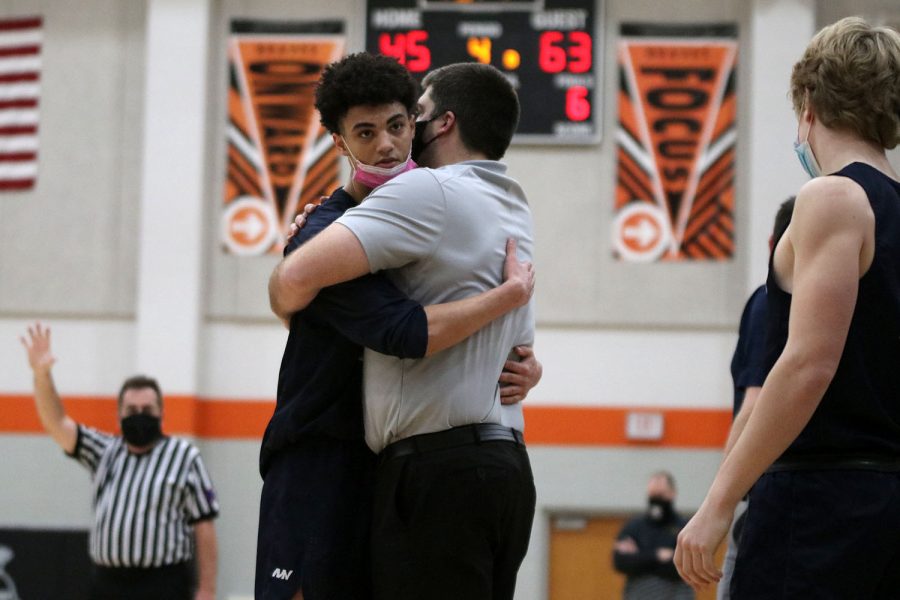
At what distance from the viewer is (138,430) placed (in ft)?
22.8

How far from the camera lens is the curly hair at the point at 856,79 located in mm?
2559

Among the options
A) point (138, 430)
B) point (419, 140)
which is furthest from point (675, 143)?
point (419, 140)

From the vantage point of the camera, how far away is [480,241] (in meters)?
3.09

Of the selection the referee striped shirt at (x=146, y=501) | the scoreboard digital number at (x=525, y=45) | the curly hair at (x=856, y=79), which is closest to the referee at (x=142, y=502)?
the referee striped shirt at (x=146, y=501)

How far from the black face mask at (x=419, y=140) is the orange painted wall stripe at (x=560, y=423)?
28.6ft

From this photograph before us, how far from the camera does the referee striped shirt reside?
262 inches

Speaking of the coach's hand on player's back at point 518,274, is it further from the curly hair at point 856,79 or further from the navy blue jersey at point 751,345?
the navy blue jersey at point 751,345

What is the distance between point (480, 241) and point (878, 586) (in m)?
1.23

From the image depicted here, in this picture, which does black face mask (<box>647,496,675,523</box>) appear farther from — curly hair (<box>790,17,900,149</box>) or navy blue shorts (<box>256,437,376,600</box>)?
curly hair (<box>790,17,900,149</box>)

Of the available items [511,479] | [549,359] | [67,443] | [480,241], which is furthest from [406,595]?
[549,359]

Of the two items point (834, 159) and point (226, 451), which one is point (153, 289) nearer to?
point (226, 451)

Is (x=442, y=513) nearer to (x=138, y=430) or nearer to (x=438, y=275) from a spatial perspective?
(x=438, y=275)

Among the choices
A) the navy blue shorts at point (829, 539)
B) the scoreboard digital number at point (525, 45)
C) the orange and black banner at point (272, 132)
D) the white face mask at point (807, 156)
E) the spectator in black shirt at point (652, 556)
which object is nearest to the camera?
the navy blue shorts at point (829, 539)

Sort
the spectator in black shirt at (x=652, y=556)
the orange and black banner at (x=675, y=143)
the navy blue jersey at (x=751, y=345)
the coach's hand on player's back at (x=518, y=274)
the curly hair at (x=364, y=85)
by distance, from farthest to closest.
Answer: the orange and black banner at (x=675, y=143)
the spectator in black shirt at (x=652, y=556)
the navy blue jersey at (x=751, y=345)
the curly hair at (x=364, y=85)
the coach's hand on player's back at (x=518, y=274)
